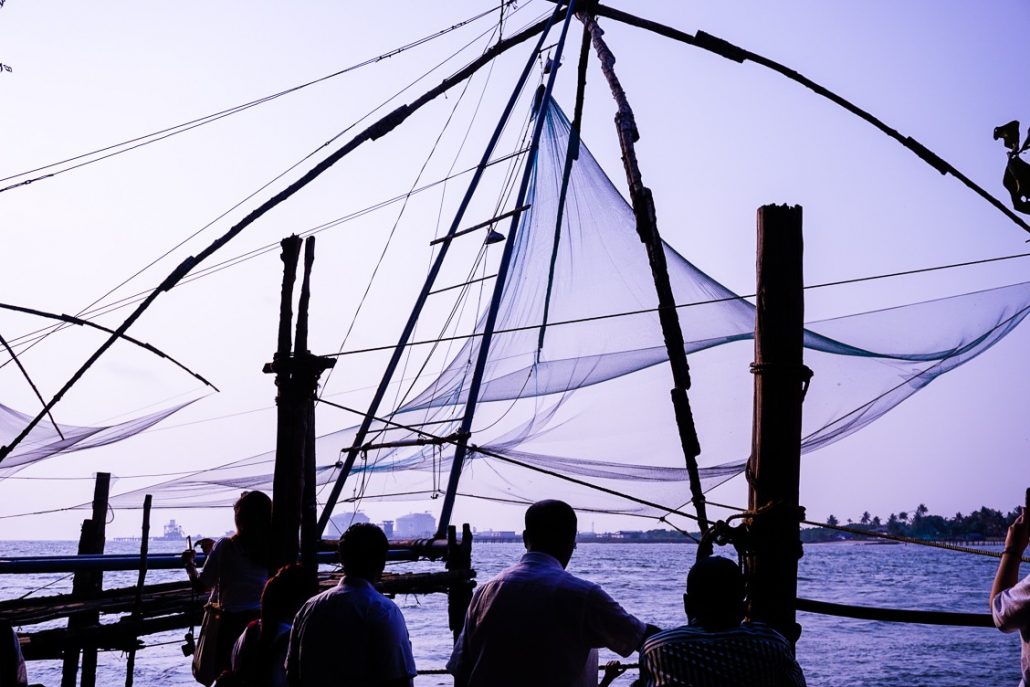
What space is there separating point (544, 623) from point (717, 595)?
2.17 feet

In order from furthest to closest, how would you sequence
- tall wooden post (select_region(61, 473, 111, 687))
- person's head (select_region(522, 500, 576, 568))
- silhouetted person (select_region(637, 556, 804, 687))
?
tall wooden post (select_region(61, 473, 111, 687)), person's head (select_region(522, 500, 576, 568)), silhouetted person (select_region(637, 556, 804, 687))

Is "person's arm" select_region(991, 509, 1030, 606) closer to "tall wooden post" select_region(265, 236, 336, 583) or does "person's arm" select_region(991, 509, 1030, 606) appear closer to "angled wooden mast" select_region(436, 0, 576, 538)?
"tall wooden post" select_region(265, 236, 336, 583)

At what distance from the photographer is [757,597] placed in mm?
3959

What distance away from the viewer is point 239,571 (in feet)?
16.5

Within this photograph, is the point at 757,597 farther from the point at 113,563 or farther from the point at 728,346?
the point at 113,563

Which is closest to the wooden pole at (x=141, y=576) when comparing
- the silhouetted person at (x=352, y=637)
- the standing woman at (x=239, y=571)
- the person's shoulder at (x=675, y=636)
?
the standing woman at (x=239, y=571)

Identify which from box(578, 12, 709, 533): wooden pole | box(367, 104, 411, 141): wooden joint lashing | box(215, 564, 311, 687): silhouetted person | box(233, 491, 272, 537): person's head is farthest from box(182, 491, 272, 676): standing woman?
box(367, 104, 411, 141): wooden joint lashing

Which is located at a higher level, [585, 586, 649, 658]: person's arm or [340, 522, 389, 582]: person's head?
[340, 522, 389, 582]: person's head

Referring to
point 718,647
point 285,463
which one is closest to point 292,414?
point 285,463

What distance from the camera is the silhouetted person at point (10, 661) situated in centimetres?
359

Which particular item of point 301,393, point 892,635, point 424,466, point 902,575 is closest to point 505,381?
point 424,466

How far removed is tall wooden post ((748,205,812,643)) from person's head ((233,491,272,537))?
7.99 feet

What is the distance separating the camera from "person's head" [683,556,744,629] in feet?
9.20

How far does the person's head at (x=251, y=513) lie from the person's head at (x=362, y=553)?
1.34m
